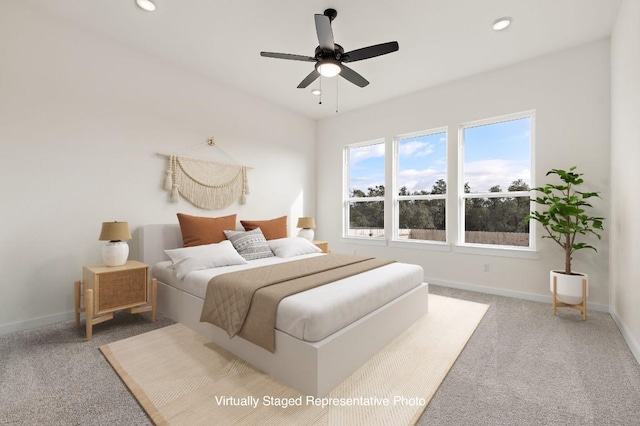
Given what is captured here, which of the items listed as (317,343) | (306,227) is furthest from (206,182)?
(317,343)

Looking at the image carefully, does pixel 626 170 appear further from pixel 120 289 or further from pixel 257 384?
pixel 120 289

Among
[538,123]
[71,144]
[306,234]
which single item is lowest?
[306,234]

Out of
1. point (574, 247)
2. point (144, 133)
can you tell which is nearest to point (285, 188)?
point (144, 133)

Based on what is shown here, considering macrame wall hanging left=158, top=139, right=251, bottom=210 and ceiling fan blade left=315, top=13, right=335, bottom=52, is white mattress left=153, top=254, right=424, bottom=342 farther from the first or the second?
ceiling fan blade left=315, top=13, right=335, bottom=52

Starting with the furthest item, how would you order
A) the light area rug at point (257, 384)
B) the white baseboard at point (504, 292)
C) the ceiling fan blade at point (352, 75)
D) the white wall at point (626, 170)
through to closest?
the white baseboard at point (504, 292) < the ceiling fan blade at point (352, 75) < the white wall at point (626, 170) < the light area rug at point (257, 384)

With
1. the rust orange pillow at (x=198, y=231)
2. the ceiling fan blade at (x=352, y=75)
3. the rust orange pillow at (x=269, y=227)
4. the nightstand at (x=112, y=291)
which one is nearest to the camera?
the nightstand at (x=112, y=291)

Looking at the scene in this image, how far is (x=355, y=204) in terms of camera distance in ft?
17.9

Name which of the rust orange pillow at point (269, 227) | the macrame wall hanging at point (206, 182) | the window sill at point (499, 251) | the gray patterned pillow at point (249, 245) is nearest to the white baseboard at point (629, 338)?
the window sill at point (499, 251)

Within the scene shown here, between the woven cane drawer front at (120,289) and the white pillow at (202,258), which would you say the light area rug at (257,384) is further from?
the white pillow at (202,258)

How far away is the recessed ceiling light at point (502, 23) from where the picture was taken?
109 inches

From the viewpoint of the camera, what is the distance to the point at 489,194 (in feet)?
12.9

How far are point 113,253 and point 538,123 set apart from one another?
4.93 m

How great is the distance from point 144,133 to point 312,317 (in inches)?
121

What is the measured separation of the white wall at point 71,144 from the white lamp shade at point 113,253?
0.47m
